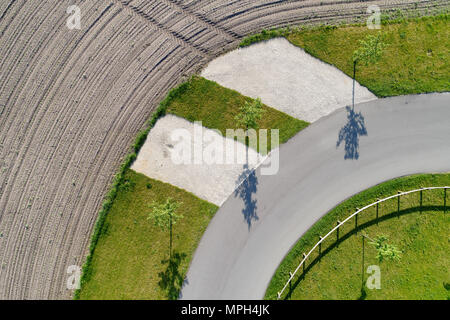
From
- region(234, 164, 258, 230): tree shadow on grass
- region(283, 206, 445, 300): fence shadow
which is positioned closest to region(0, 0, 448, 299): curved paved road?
region(234, 164, 258, 230): tree shadow on grass

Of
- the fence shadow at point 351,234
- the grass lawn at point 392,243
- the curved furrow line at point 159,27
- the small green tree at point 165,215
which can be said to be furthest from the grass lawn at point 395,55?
the small green tree at point 165,215

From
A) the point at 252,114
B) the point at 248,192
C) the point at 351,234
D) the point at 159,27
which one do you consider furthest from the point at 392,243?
the point at 159,27

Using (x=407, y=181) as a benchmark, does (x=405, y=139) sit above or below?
above

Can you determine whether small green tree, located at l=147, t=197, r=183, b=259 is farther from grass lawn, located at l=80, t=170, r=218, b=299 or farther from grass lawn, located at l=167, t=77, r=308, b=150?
grass lawn, located at l=167, t=77, r=308, b=150

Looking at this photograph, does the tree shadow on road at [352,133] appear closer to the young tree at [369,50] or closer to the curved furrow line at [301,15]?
the young tree at [369,50]
